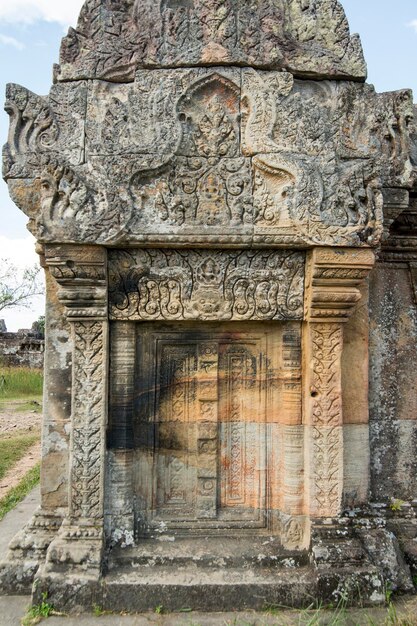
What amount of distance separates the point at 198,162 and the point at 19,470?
19.0 feet

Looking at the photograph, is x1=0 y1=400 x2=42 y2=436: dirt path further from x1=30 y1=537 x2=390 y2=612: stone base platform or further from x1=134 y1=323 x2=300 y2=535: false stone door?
x1=30 y1=537 x2=390 y2=612: stone base platform

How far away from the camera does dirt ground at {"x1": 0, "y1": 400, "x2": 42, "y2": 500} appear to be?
7066 mm

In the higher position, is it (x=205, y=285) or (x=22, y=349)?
(x=205, y=285)

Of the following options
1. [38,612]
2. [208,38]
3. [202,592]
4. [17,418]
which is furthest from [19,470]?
[208,38]

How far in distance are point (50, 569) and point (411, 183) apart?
3.84 metres

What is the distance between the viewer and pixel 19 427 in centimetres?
1052

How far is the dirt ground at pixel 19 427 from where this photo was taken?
707cm

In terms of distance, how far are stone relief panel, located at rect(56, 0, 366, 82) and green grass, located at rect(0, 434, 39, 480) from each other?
5.81 metres

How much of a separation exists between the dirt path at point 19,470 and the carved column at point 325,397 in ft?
13.7

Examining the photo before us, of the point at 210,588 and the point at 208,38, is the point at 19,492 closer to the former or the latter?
the point at 210,588

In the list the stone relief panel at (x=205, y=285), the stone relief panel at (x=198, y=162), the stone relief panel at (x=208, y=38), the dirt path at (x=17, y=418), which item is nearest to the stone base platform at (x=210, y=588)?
the stone relief panel at (x=205, y=285)

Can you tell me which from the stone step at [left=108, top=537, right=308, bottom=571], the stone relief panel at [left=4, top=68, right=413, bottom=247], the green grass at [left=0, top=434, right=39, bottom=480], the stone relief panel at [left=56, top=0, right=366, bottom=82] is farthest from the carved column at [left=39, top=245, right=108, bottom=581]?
the green grass at [left=0, top=434, right=39, bottom=480]

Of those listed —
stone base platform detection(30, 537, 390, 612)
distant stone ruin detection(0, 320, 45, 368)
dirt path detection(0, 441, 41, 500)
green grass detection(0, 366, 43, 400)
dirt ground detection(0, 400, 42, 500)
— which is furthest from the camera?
distant stone ruin detection(0, 320, 45, 368)

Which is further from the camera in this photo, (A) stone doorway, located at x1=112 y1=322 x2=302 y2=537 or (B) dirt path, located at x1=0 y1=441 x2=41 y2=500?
(B) dirt path, located at x1=0 y1=441 x2=41 y2=500
